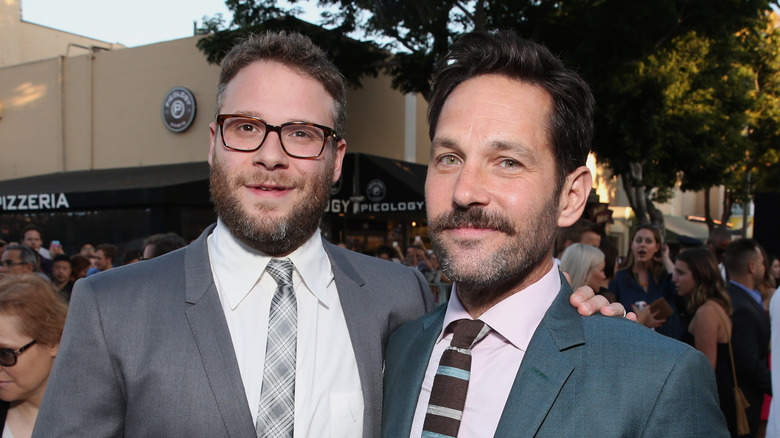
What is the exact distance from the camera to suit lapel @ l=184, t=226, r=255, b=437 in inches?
65.0

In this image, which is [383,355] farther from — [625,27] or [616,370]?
[625,27]

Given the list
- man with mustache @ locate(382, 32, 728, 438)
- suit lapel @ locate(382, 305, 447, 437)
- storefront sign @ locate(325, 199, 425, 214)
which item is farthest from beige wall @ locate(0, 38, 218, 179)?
man with mustache @ locate(382, 32, 728, 438)

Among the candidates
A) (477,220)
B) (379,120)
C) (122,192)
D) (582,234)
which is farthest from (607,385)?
(379,120)

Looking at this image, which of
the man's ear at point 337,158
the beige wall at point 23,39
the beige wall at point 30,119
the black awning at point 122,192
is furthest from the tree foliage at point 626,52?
the beige wall at point 23,39

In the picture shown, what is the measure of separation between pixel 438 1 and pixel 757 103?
10.9 meters

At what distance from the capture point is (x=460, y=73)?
1826 millimetres

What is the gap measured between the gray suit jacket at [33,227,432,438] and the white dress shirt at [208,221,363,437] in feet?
0.20

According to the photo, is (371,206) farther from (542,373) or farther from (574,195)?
(542,373)

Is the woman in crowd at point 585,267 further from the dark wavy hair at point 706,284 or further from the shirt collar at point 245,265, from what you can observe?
the shirt collar at point 245,265

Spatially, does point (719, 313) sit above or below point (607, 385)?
below

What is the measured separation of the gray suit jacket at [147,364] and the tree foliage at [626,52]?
9.08 meters

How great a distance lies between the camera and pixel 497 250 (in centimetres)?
162

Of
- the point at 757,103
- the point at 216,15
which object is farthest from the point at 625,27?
the point at 757,103

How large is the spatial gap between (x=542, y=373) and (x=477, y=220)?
42 cm
